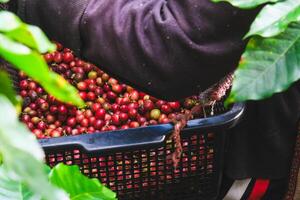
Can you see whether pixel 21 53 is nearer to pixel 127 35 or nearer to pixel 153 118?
pixel 127 35

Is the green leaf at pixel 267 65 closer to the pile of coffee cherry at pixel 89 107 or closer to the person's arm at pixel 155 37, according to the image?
the person's arm at pixel 155 37

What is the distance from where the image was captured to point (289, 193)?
1.58 meters

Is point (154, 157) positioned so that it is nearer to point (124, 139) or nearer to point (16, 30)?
point (124, 139)

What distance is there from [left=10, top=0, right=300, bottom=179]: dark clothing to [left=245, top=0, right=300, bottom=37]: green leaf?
29 centimetres

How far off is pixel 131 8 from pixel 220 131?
0.39m

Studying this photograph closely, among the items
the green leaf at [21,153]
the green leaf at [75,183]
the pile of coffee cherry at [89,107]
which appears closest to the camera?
the green leaf at [21,153]

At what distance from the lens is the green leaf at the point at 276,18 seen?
2.40ft

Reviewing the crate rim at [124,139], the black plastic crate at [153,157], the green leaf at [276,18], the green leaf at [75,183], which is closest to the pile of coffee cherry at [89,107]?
Result: the black plastic crate at [153,157]

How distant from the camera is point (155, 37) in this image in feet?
3.82

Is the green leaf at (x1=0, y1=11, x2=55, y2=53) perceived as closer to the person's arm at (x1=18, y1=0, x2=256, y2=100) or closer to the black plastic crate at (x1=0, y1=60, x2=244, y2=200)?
the person's arm at (x1=18, y1=0, x2=256, y2=100)

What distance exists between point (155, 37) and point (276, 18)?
454mm

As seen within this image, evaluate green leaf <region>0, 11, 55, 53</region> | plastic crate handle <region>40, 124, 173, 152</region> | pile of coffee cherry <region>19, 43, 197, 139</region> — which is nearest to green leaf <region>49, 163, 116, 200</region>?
plastic crate handle <region>40, 124, 173, 152</region>

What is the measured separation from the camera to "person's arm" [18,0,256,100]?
1.08m

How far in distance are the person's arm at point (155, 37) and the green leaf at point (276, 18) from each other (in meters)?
0.29
